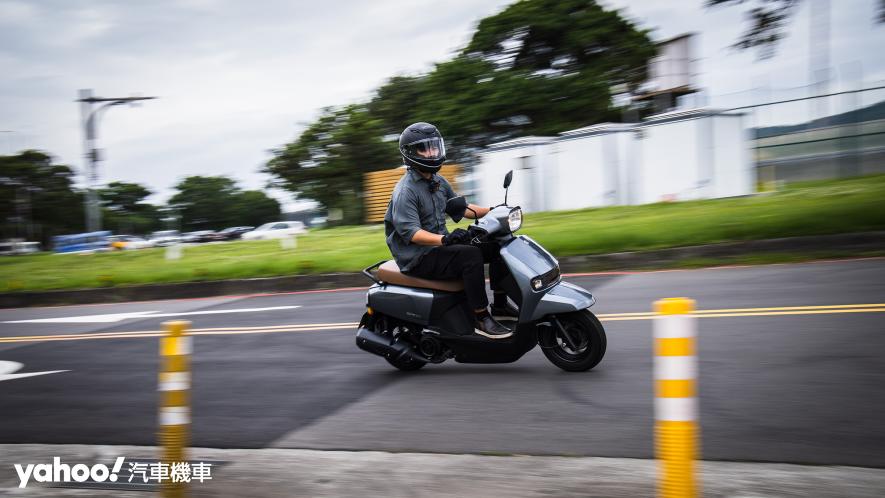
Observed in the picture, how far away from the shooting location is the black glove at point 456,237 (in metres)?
5.77

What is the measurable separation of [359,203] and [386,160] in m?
3.95

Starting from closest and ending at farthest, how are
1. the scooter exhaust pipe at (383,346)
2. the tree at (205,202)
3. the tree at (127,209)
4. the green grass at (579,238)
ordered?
the scooter exhaust pipe at (383,346), the green grass at (579,238), the tree at (205,202), the tree at (127,209)

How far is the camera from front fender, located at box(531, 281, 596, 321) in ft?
18.3

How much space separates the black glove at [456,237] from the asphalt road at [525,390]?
3.81 ft

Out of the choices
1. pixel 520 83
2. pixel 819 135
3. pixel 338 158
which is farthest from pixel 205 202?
pixel 819 135

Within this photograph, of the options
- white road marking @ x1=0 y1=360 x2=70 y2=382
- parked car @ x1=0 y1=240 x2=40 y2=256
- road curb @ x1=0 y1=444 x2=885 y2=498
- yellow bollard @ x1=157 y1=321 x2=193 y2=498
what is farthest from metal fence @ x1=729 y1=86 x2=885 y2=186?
parked car @ x1=0 y1=240 x2=40 y2=256

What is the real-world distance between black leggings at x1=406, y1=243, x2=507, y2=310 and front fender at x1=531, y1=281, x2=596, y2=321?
1.51ft

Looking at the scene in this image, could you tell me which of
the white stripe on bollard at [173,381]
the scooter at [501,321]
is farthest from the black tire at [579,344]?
the white stripe on bollard at [173,381]

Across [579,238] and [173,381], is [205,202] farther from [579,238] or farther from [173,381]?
[173,381]

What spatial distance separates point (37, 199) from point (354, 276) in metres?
63.1

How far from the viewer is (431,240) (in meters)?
5.93

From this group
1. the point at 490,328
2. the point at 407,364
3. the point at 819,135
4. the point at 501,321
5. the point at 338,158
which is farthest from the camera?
the point at 338,158

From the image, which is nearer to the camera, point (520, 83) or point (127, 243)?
point (520, 83)

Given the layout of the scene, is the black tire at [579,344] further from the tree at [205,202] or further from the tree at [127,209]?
the tree at [127,209]
